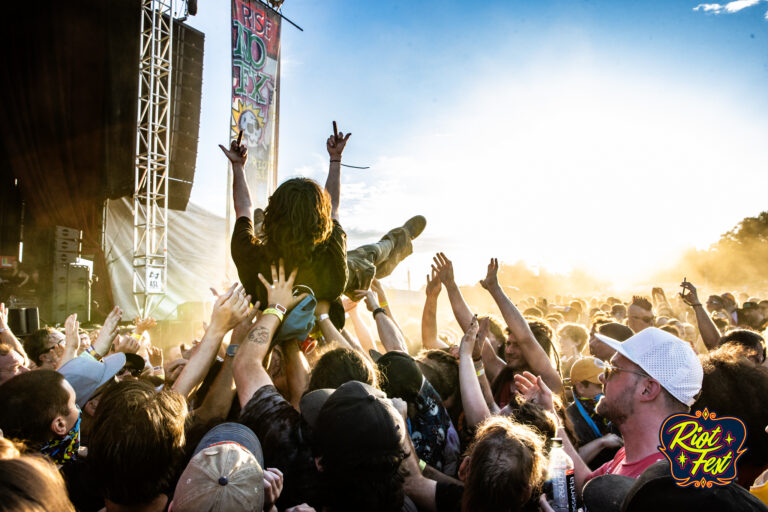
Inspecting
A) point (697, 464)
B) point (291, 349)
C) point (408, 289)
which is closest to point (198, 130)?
point (291, 349)

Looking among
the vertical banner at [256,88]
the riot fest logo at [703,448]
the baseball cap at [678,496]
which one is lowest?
the baseball cap at [678,496]

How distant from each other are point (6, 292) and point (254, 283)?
9.63 m

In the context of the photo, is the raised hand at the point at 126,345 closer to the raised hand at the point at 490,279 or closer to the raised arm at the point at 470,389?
the raised arm at the point at 470,389

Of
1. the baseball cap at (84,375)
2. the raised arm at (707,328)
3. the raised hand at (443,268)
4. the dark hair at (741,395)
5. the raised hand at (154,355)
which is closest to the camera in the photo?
the dark hair at (741,395)

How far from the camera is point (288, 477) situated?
66.0 inches

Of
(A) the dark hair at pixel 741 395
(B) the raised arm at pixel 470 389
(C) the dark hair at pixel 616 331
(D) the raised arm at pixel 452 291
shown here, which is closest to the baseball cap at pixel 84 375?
(B) the raised arm at pixel 470 389

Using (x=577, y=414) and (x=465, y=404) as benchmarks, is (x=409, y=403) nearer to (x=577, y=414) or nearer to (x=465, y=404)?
(x=465, y=404)

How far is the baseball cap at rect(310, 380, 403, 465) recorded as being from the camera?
4.60 ft

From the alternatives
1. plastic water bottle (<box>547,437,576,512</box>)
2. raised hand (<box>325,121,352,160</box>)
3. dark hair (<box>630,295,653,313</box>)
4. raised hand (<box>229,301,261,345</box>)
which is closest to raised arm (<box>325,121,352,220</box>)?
raised hand (<box>325,121,352,160</box>)

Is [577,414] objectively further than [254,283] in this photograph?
Yes

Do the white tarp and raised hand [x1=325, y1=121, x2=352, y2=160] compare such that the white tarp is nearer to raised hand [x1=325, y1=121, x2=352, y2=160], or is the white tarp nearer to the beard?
raised hand [x1=325, y1=121, x2=352, y2=160]

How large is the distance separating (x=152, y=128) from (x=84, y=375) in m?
10.2

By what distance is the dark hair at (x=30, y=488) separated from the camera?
2.82 feet

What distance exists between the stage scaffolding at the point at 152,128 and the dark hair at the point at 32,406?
904cm
